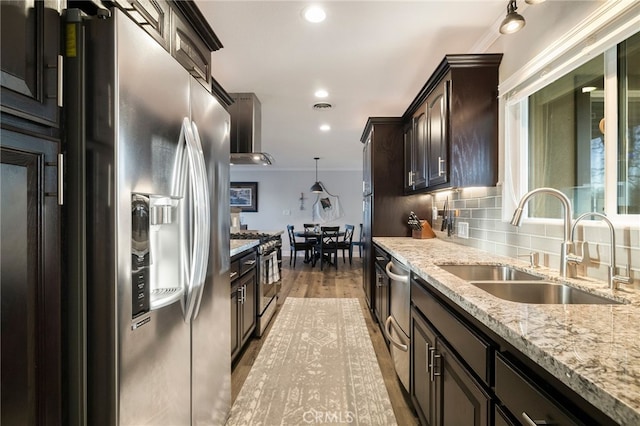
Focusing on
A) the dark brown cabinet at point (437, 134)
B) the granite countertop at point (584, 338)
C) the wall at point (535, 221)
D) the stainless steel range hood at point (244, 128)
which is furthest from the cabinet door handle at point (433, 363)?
the stainless steel range hood at point (244, 128)

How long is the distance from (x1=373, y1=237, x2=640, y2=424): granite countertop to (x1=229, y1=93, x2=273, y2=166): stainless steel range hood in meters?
2.46

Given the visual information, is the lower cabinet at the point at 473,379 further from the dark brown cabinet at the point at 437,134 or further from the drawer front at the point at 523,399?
the dark brown cabinet at the point at 437,134

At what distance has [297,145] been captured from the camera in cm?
545

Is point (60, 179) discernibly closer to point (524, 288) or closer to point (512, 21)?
point (524, 288)

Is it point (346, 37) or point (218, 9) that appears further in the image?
point (346, 37)

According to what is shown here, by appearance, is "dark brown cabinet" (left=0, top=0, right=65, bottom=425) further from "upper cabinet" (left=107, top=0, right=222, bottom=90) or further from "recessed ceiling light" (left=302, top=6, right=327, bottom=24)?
"recessed ceiling light" (left=302, top=6, right=327, bottom=24)

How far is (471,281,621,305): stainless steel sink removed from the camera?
1.22 metres

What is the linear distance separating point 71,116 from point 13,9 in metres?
0.24

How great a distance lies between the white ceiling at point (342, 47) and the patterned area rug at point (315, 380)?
2421 mm

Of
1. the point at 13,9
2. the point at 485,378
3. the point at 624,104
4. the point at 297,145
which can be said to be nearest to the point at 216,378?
the point at 485,378

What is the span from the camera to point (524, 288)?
1.35m

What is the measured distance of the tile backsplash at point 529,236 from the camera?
114cm

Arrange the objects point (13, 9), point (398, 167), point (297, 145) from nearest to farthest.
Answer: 1. point (13, 9)
2. point (398, 167)
3. point (297, 145)

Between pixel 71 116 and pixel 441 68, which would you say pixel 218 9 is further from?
pixel 441 68
